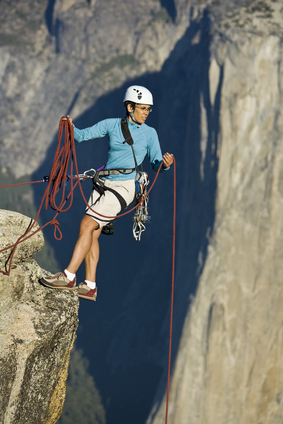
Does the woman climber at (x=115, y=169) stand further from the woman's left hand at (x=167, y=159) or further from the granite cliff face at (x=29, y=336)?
the granite cliff face at (x=29, y=336)

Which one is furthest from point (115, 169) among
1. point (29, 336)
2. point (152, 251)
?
point (152, 251)

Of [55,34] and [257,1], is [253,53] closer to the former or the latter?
[257,1]

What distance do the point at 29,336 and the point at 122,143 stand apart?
270 centimetres

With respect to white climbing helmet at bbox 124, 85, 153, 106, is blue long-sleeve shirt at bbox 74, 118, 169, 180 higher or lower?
lower

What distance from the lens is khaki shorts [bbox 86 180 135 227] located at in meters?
5.24

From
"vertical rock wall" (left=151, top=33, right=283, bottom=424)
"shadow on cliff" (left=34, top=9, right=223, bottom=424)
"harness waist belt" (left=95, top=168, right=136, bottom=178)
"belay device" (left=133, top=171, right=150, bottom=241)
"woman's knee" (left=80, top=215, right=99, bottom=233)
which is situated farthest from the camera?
"shadow on cliff" (left=34, top=9, right=223, bottom=424)

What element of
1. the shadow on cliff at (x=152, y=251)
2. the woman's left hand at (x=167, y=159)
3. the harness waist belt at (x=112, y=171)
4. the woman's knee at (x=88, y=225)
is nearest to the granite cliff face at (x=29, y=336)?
the woman's knee at (x=88, y=225)

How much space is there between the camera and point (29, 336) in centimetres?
446

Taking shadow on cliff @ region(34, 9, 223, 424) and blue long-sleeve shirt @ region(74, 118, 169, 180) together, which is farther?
shadow on cliff @ region(34, 9, 223, 424)

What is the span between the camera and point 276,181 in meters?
25.0

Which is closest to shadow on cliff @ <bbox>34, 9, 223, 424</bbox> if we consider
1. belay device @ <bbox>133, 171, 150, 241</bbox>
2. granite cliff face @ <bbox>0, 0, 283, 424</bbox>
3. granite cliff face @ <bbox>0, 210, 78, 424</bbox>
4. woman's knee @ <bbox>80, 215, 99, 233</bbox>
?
granite cliff face @ <bbox>0, 0, 283, 424</bbox>

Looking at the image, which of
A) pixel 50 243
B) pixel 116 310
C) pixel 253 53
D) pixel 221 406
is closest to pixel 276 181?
pixel 253 53

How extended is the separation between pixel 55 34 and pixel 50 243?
1381 inches

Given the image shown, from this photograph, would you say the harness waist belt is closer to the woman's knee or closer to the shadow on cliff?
the woman's knee
